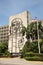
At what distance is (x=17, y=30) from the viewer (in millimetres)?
74812

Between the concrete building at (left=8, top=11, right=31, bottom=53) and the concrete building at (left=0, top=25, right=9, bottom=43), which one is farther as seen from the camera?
the concrete building at (left=0, top=25, right=9, bottom=43)

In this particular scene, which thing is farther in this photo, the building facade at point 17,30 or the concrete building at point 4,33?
the concrete building at point 4,33

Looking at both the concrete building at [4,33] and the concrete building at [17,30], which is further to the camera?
the concrete building at [4,33]

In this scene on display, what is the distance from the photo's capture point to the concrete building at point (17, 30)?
237ft

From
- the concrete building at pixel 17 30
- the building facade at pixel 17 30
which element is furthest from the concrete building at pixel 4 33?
the concrete building at pixel 17 30

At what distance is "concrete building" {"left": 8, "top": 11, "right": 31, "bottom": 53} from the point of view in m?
72.2

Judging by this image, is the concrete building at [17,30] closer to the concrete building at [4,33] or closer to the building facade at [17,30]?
the building facade at [17,30]

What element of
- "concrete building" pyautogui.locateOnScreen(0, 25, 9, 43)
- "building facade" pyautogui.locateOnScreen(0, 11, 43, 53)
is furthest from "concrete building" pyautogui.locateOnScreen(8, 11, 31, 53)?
"concrete building" pyautogui.locateOnScreen(0, 25, 9, 43)

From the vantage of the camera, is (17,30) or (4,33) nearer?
(17,30)

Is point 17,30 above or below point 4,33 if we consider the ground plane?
above

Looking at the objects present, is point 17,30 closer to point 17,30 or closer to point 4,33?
point 17,30

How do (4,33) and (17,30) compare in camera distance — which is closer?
(17,30)

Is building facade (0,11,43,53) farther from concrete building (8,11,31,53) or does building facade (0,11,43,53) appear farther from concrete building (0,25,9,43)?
concrete building (0,25,9,43)

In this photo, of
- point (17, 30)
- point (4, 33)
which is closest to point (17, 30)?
point (17, 30)
